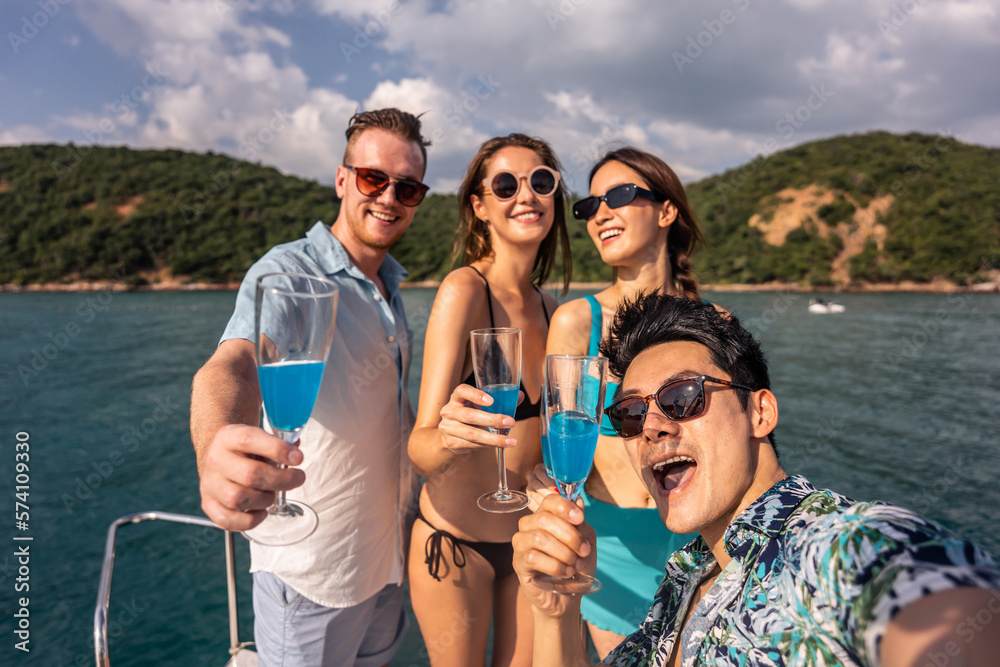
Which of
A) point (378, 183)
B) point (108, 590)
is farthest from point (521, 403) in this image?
point (108, 590)

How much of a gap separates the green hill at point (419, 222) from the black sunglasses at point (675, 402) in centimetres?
4937

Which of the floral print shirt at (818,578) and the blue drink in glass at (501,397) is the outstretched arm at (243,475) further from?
the floral print shirt at (818,578)

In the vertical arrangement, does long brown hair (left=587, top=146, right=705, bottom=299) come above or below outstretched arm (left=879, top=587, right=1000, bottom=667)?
above

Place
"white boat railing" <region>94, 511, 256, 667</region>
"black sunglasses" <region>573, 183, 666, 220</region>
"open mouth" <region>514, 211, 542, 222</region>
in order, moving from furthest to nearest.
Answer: "open mouth" <region>514, 211, 542, 222</region> < "black sunglasses" <region>573, 183, 666, 220</region> < "white boat railing" <region>94, 511, 256, 667</region>

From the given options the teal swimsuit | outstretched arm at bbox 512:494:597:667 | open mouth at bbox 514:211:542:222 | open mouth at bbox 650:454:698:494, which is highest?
open mouth at bbox 514:211:542:222

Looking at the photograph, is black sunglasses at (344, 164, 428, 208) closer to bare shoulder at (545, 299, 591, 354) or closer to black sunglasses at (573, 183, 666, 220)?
black sunglasses at (573, 183, 666, 220)

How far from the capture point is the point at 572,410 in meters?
1.50

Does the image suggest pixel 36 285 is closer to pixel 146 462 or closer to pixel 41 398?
pixel 41 398

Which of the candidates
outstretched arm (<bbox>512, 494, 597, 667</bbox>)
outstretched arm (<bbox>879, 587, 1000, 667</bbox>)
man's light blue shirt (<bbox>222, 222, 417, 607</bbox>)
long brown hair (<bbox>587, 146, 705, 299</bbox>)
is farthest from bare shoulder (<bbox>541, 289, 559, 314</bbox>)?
outstretched arm (<bbox>879, 587, 1000, 667</bbox>)

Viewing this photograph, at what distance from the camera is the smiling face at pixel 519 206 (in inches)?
109

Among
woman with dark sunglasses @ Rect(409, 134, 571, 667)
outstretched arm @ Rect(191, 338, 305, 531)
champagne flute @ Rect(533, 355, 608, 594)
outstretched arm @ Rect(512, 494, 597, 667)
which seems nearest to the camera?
outstretched arm @ Rect(191, 338, 305, 531)

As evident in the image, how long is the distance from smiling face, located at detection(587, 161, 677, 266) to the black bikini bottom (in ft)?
5.16

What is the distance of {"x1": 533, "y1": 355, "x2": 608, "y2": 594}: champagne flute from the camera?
4.83 ft

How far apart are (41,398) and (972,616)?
25.9m
